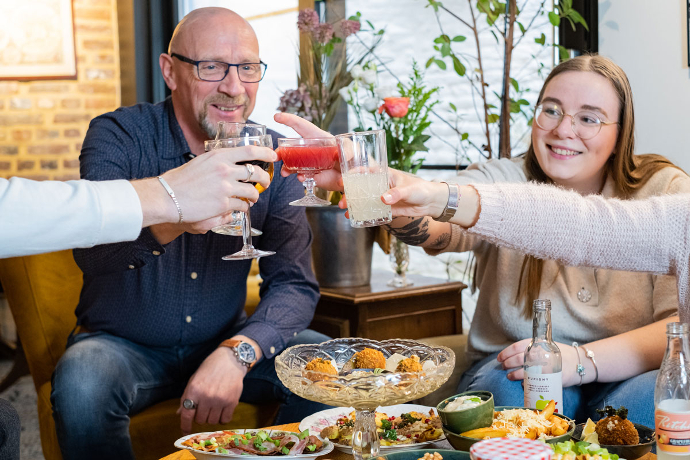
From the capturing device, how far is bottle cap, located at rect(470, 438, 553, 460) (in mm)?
906

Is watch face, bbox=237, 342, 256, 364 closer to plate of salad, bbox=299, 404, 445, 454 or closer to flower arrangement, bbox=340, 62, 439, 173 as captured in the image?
plate of salad, bbox=299, 404, 445, 454

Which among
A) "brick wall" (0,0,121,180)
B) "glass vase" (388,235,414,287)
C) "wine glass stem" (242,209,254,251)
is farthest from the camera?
"brick wall" (0,0,121,180)

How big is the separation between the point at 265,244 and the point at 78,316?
595mm

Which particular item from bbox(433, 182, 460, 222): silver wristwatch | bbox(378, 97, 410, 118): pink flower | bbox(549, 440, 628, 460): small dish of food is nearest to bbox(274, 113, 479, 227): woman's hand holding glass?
bbox(433, 182, 460, 222): silver wristwatch

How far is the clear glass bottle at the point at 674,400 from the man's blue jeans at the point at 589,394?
0.48 metres

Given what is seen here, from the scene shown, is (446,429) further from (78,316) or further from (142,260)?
(78,316)

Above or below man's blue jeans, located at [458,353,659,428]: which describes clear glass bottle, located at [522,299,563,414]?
above

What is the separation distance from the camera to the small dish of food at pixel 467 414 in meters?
1.19

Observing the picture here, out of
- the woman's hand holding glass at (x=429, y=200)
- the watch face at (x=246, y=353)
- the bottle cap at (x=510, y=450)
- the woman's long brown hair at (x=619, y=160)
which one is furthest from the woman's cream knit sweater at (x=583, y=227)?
the watch face at (x=246, y=353)

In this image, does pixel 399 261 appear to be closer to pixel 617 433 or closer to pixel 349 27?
pixel 349 27

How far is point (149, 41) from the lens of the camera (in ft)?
15.1

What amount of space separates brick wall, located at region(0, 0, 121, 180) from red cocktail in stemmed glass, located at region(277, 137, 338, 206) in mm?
3724

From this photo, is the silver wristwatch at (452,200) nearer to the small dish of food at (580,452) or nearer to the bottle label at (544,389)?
the bottle label at (544,389)

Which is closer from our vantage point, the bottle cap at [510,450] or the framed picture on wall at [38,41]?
the bottle cap at [510,450]
